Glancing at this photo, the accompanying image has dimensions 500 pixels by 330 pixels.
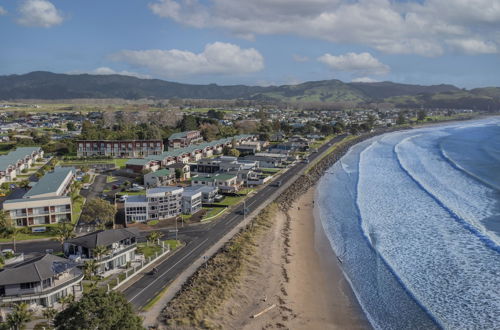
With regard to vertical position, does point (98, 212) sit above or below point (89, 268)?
above

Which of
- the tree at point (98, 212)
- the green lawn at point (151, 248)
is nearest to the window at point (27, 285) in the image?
the green lawn at point (151, 248)

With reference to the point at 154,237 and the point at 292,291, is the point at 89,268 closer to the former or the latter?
the point at 154,237

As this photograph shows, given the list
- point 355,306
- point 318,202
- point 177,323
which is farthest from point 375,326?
point 318,202

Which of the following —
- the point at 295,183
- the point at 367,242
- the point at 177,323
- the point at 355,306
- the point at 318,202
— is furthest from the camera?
the point at 295,183

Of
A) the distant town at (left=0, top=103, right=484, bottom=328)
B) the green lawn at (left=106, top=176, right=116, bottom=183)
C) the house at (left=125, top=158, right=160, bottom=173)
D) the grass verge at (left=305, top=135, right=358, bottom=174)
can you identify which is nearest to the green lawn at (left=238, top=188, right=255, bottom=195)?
the distant town at (left=0, top=103, right=484, bottom=328)

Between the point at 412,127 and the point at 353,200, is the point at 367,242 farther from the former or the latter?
the point at 412,127

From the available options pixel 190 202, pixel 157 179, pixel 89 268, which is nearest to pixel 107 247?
pixel 89 268
